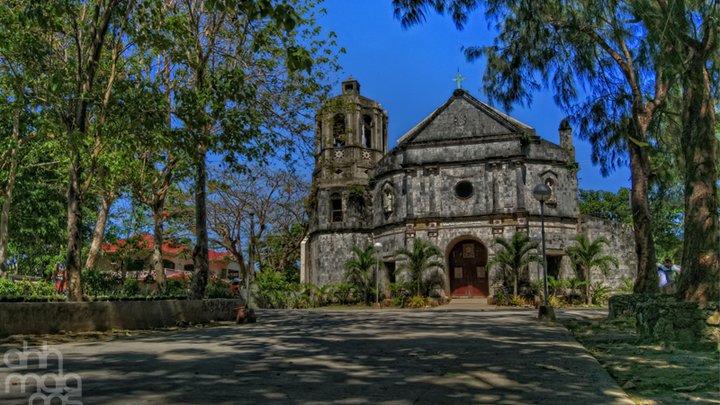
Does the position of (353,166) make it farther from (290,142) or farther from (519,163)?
(290,142)

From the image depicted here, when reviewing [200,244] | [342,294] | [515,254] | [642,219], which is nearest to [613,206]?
[515,254]

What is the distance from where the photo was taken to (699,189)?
7688mm

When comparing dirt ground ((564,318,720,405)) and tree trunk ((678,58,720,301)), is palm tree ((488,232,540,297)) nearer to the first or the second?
dirt ground ((564,318,720,405))

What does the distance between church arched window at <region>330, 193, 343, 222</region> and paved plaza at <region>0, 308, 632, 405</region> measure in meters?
20.4

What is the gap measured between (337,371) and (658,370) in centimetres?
337

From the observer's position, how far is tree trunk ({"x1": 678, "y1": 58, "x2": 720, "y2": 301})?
Answer: 734 cm

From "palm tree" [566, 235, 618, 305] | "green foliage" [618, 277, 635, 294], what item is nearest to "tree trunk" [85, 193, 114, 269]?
"palm tree" [566, 235, 618, 305]

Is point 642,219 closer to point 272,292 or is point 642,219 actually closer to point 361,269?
point 361,269

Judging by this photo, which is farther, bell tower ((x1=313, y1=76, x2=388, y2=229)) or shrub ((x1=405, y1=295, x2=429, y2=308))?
bell tower ((x1=313, y1=76, x2=388, y2=229))

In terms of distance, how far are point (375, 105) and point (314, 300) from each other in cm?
1182

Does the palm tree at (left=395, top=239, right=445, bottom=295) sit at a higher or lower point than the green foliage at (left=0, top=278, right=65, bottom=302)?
higher

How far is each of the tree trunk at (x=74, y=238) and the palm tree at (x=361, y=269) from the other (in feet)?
54.3

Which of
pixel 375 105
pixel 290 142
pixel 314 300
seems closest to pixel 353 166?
pixel 375 105

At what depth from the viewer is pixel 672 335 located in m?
6.93
